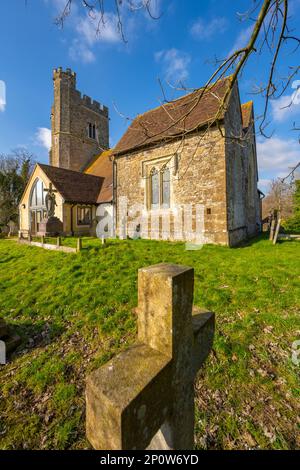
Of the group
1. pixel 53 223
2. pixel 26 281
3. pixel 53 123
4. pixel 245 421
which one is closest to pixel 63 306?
pixel 26 281

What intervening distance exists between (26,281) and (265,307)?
7208 mm

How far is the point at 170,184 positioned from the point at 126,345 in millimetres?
9938

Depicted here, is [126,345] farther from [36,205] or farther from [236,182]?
[36,205]

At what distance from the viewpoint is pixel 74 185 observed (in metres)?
18.3

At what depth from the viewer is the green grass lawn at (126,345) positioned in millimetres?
2535

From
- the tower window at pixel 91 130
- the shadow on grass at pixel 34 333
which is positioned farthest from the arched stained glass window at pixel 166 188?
the tower window at pixel 91 130

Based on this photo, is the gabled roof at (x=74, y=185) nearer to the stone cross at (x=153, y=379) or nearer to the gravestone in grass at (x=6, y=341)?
the gravestone in grass at (x=6, y=341)

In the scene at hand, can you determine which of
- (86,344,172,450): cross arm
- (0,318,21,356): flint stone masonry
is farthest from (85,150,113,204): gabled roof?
(86,344,172,450): cross arm

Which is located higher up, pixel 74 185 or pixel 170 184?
pixel 74 185

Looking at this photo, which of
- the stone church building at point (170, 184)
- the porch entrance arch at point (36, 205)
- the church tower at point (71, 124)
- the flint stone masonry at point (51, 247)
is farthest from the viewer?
the church tower at point (71, 124)

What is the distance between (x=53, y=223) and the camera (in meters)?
15.4

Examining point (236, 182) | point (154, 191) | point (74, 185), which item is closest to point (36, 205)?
point (74, 185)

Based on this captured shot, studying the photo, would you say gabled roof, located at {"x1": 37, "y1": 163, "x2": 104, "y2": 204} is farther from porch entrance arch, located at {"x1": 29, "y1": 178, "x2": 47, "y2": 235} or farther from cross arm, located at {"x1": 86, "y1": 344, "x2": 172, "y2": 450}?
cross arm, located at {"x1": 86, "y1": 344, "x2": 172, "y2": 450}

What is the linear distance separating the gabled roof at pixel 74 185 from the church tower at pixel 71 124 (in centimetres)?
815
